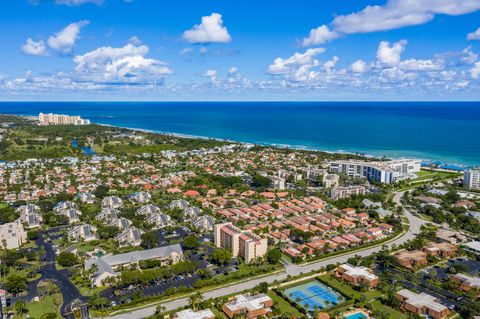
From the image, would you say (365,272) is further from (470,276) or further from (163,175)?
(163,175)

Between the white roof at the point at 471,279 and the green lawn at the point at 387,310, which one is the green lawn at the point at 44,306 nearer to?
the green lawn at the point at 387,310

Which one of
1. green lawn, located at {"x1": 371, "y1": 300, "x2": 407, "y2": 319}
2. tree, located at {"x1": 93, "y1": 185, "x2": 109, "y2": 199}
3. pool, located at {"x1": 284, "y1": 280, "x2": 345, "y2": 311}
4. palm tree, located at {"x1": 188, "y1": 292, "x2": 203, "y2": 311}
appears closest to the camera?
green lawn, located at {"x1": 371, "y1": 300, "x2": 407, "y2": 319}

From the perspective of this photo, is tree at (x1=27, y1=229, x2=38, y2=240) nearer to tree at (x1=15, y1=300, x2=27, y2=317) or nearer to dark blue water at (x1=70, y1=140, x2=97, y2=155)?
tree at (x1=15, y1=300, x2=27, y2=317)

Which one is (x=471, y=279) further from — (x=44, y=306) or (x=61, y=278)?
(x=61, y=278)

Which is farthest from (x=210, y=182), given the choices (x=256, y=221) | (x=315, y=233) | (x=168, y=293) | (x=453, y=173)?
(x=453, y=173)

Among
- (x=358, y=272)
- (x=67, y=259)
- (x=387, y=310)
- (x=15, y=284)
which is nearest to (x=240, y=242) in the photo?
(x=358, y=272)

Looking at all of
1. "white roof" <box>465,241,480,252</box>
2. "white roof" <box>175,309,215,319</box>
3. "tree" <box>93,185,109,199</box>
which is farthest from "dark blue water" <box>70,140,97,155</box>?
"white roof" <box>465,241,480,252</box>
